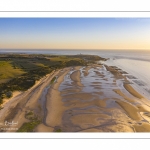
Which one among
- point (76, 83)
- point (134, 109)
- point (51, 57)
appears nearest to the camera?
point (134, 109)

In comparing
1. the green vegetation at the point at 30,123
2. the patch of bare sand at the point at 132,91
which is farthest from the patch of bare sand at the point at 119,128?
the patch of bare sand at the point at 132,91

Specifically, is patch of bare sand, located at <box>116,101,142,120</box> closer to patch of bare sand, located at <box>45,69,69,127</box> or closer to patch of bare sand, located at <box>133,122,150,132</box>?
patch of bare sand, located at <box>133,122,150,132</box>

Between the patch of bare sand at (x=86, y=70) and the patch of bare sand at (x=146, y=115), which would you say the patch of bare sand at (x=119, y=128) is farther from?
the patch of bare sand at (x=86, y=70)

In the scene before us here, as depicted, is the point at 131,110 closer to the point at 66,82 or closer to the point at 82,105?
the point at 82,105

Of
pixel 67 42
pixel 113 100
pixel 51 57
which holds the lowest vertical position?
pixel 113 100

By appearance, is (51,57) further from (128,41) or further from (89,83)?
(128,41)
